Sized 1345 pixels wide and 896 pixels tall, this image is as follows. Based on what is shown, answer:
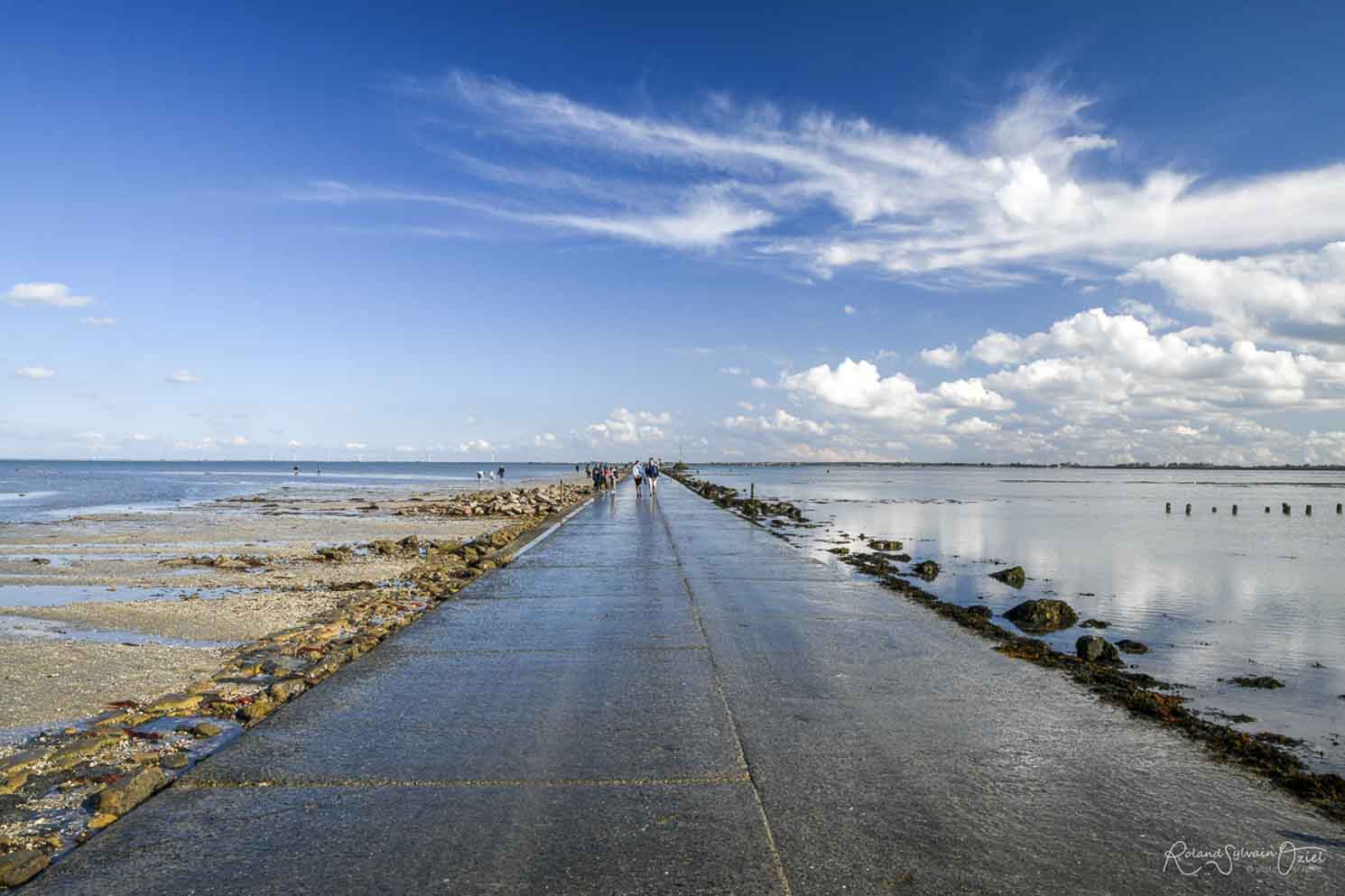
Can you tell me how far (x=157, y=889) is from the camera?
13.0 ft

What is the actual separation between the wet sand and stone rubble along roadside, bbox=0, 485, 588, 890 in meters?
0.57

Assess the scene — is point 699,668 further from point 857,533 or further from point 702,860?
point 857,533

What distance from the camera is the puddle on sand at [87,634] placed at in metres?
10.2

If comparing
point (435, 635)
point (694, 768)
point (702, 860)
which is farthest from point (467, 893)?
point (435, 635)

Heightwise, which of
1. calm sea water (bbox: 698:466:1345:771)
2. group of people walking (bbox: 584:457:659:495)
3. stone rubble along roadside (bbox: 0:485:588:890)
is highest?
group of people walking (bbox: 584:457:659:495)

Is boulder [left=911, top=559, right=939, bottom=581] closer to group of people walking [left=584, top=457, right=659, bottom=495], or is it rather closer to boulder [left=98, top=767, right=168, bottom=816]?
boulder [left=98, top=767, right=168, bottom=816]

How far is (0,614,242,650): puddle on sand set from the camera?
33.6 ft

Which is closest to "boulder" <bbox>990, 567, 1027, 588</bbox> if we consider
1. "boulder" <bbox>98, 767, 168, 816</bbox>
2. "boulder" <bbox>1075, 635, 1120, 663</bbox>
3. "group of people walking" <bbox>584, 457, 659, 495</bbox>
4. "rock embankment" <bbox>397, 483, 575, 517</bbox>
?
"boulder" <bbox>1075, 635, 1120, 663</bbox>

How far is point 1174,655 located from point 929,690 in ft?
21.7

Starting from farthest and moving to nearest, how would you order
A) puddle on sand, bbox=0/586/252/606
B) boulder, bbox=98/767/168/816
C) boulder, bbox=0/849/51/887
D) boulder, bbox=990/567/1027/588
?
boulder, bbox=990/567/1027/588 → puddle on sand, bbox=0/586/252/606 → boulder, bbox=98/767/168/816 → boulder, bbox=0/849/51/887

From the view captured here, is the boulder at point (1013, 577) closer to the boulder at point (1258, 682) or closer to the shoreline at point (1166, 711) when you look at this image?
the shoreline at point (1166, 711)

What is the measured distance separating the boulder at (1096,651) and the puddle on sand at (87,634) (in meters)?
10.8

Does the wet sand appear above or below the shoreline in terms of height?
below

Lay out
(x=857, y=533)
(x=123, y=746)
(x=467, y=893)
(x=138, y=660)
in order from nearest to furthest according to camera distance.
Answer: (x=467, y=893) < (x=123, y=746) < (x=138, y=660) < (x=857, y=533)
